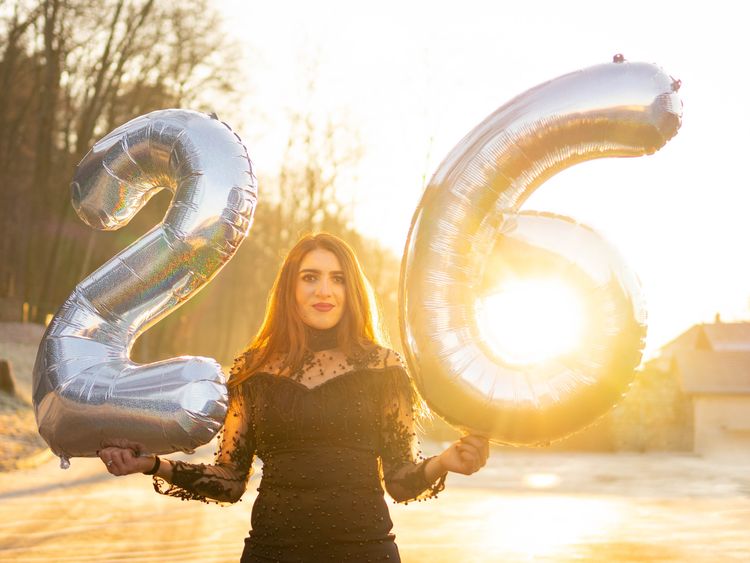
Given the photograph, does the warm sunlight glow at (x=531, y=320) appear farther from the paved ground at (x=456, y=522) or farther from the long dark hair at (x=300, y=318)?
the paved ground at (x=456, y=522)

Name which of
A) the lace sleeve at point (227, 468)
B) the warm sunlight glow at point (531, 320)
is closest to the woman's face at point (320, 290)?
the lace sleeve at point (227, 468)

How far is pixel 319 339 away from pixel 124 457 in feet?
2.14

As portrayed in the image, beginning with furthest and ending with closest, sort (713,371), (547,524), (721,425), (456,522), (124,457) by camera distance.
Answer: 1. (713,371)
2. (721,425)
3. (547,524)
4. (456,522)
5. (124,457)

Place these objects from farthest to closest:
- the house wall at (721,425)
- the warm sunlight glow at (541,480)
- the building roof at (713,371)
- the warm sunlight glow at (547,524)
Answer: the building roof at (713,371)
the house wall at (721,425)
the warm sunlight glow at (541,480)
the warm sunlight glow at (547,524)

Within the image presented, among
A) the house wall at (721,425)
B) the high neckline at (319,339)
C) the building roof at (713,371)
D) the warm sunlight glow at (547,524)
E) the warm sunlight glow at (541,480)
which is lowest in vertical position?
the warm sunlight glow at (547,524)

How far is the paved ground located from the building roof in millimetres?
8081

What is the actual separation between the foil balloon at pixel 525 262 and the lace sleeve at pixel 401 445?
0.10 meters

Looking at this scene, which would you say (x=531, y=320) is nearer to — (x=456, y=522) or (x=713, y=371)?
(x=456, y=522)

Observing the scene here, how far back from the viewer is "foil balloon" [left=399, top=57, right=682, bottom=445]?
311cm

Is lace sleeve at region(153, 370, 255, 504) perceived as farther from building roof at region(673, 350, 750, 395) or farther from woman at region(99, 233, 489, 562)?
building roof at region(673, 350, 750, 395)

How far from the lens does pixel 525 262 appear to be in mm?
3219

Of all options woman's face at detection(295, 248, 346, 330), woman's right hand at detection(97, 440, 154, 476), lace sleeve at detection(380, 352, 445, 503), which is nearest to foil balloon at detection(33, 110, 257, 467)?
woman's right hand at detection(97, 440, 154, 476)

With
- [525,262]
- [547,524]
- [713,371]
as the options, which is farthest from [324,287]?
[713,371]

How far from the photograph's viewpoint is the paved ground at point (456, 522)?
856cm
